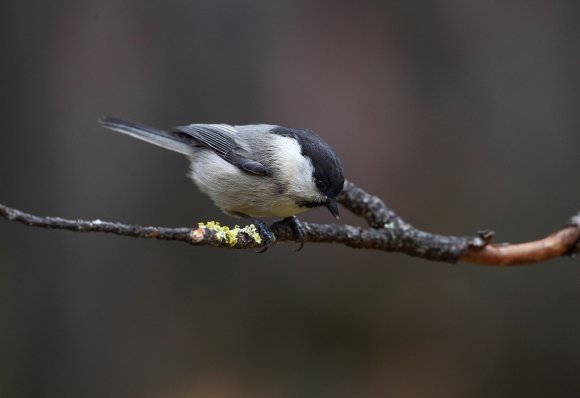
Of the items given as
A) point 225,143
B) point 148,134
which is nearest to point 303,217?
point 225,143

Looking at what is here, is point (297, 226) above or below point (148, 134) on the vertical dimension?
below

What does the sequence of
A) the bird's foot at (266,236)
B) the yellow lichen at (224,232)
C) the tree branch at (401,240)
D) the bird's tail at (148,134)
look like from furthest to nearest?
1. the bird's tail at (148,134)
2. the bird's foot at (266,236)
3. the tree branch at (401,240)
4. the yellow lichen at (224,232)

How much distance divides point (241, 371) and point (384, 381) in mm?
1061

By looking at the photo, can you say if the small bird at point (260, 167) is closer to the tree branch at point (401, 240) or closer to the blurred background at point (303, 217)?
the tree branch at point (401, 240)

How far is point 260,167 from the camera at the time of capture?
2.73 metres

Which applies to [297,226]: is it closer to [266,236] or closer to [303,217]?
[266,236]

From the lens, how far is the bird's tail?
312 centimetres

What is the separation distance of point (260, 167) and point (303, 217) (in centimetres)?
138

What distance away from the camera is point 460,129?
435cm

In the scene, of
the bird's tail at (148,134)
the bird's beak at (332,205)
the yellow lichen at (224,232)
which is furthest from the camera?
the bird's tail at (148,134)

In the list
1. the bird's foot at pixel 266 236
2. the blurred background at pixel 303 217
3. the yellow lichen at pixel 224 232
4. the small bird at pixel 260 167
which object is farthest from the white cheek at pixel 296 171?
the blurred background at pixel 303 217

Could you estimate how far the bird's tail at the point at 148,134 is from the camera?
123 inches

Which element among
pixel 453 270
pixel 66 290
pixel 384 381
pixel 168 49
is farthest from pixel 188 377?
pixel 168 49

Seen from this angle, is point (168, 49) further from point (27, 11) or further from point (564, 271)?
point (564, 271)
